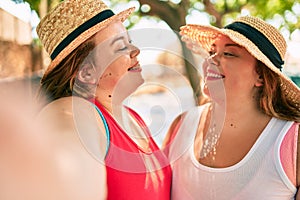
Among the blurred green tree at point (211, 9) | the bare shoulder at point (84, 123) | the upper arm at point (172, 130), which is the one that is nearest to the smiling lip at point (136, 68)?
the bare shoulder at point (84, 123)

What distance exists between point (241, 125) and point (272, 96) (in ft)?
0.63

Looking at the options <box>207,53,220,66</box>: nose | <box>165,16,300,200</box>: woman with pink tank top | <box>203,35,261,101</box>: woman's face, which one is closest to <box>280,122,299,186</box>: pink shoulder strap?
<box>165,16,300,200</box>: woman with pink tank top

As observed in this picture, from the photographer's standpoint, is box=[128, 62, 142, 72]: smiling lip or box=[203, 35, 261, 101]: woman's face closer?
box=[128, 62, 142, 72]: smiling lip

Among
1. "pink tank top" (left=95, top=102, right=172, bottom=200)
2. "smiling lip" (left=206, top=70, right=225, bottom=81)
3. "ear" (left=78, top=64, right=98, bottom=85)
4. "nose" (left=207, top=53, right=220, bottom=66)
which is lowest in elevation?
"pink tank top" (left=95, top=102, right=172, bottom=200)

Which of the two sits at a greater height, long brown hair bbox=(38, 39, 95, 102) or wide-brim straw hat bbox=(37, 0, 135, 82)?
wide-brim straw hat bbox=(37, 0, 135, 82)

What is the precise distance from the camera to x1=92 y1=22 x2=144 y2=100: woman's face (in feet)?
5.37

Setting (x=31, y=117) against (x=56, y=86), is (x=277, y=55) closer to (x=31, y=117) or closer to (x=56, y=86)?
(x=56, y=86)

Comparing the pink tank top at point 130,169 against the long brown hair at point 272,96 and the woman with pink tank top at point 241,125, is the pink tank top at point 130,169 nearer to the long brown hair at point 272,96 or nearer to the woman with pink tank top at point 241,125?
the woman with pink tank top at point 241,125

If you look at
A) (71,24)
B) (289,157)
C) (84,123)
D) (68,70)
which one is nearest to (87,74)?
(68,70)

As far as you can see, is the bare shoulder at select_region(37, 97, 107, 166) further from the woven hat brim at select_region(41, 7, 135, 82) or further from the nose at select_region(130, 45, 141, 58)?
the nose at select_region(130, 45, 141, 58)

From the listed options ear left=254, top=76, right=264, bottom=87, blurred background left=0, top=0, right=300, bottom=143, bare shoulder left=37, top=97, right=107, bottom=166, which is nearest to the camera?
bare shoulder left=37, top=97, right=107, bottom=166

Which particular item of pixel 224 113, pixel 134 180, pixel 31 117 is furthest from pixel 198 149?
pixel 31 117

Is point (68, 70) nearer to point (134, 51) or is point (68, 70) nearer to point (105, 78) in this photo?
→ point (105, 78)

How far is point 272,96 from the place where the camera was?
6.41ft
